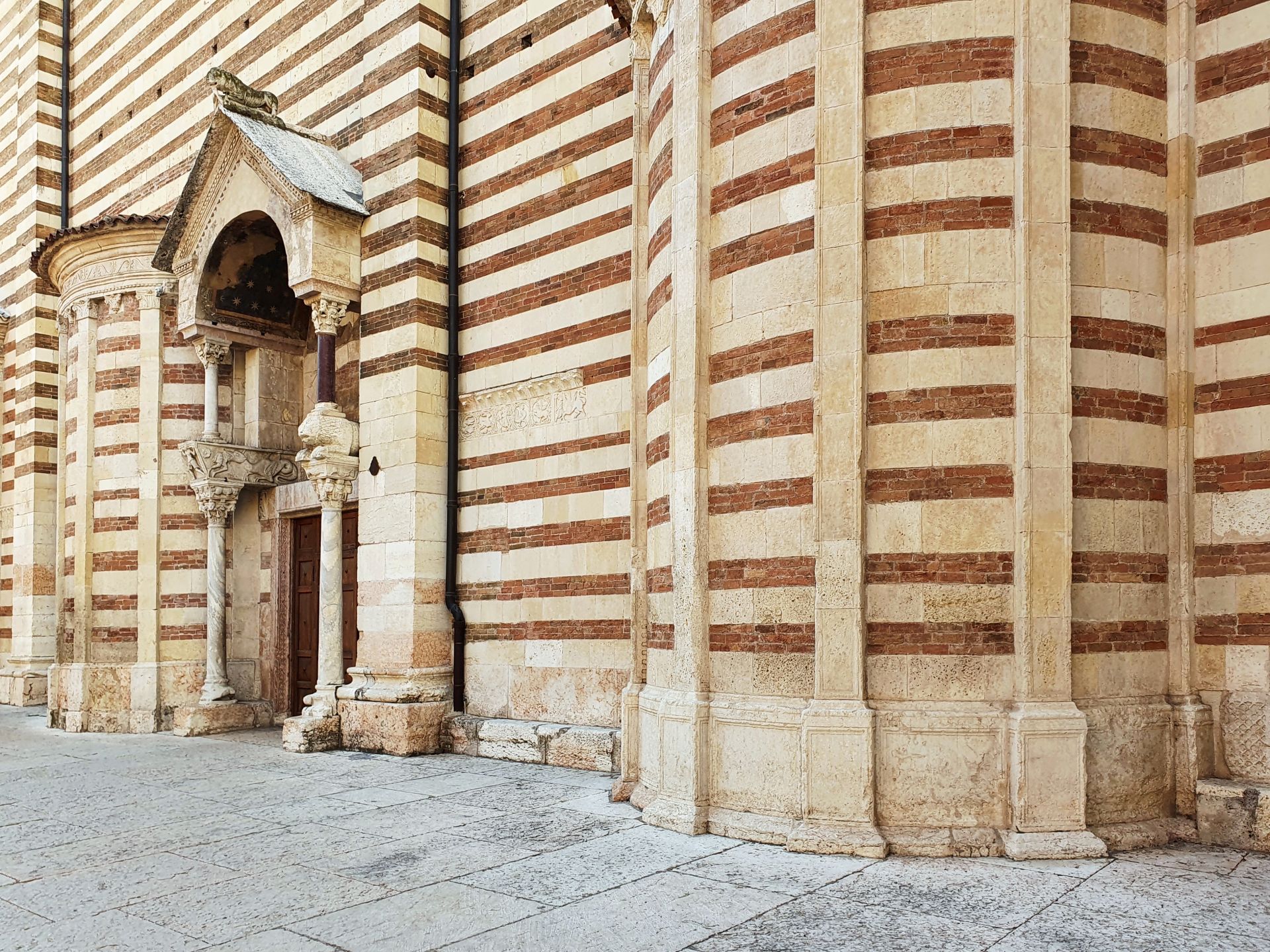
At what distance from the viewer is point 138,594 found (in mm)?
13039

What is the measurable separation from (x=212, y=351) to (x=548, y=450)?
547 centimetres

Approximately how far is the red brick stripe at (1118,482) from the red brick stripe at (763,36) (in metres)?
3.37

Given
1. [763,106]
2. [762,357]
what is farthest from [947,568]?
[763,106]

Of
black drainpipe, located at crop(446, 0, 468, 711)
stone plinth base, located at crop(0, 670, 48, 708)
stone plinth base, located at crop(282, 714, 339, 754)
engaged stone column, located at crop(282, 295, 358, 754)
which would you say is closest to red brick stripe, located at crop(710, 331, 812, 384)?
black drainpipe, located at crop(446, 0, 468, 711)

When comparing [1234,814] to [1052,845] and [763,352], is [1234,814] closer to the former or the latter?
[1052,845]

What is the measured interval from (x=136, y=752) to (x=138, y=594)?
2619 mm

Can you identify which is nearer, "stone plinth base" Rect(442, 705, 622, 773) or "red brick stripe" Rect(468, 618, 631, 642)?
"stone plinth base" Rect(442, 705, 622, 773)

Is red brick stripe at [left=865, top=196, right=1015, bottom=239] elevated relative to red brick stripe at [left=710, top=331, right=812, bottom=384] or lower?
elevated

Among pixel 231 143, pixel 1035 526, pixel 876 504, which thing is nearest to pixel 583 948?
pixel 876 504

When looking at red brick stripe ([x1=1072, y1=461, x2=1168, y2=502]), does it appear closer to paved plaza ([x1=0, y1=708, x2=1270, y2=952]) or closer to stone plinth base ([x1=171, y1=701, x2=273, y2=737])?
paved plaza ([x1=0, y1=708, x2=1270, y2=952])

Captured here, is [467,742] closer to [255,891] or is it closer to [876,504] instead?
[255,891]

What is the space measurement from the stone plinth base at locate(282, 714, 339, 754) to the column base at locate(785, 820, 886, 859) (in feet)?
19.1

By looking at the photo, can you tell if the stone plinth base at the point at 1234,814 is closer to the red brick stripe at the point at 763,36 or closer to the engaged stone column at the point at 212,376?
the red brick stripe at the point at 763,36

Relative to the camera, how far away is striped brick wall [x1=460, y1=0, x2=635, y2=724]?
30.8 feet
